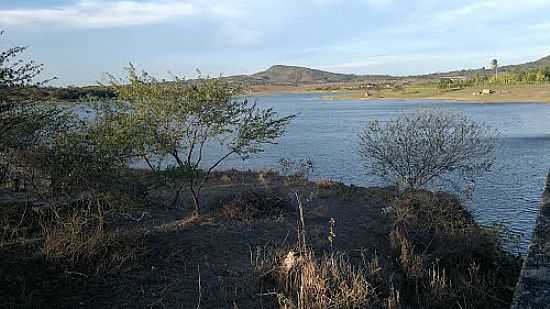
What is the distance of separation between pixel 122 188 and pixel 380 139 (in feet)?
37.6

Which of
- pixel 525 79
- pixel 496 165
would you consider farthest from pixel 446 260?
pixel 525 79

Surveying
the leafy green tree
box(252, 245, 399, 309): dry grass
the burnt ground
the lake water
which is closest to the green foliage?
the leafy green tree

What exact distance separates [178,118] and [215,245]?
11.1 ft

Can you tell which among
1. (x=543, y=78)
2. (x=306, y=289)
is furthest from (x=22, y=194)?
(x=543, y=78)

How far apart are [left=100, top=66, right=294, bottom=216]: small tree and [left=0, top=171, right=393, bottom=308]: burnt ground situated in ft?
4.73

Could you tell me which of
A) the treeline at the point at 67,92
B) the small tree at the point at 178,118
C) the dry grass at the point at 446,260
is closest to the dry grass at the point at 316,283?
the dry grass at the point at 446,260

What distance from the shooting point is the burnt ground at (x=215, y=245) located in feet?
24.1

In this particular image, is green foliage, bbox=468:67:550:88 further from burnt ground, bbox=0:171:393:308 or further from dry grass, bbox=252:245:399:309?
dry grass, bbox=252:245:399:309

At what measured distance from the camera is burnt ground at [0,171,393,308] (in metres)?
7.35

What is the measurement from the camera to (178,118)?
11.7 metres

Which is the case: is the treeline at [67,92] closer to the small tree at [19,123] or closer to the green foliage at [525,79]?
the small tree at [19,123]

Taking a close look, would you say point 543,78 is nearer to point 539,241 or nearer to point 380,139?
point 380,139

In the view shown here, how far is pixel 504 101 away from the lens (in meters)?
92.4

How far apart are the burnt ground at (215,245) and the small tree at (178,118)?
56.7 inches
